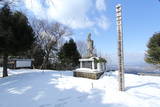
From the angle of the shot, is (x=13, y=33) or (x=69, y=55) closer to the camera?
(x=13, y=33)

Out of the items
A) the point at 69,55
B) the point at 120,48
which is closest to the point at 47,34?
the point at 69,55

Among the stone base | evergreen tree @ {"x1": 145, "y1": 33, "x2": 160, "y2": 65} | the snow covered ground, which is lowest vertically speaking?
the snow covered ground

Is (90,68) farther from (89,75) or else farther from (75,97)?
(75,97)

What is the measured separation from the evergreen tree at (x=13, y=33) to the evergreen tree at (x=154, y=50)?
48.4 ft

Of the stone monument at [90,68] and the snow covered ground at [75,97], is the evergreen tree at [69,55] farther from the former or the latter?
the snow covered ground at [75,97]

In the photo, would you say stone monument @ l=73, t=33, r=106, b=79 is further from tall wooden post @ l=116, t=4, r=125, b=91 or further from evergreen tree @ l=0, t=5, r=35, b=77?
evergreen tree @ l=0, t=5, r=35, b=77

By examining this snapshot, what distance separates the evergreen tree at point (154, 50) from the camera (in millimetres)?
20462

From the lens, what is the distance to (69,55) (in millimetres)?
29844

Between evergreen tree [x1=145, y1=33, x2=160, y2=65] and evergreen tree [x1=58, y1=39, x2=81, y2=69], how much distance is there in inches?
510

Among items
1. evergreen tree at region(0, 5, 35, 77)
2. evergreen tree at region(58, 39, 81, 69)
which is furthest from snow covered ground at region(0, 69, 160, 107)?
evergreen tree at region(58, 39, 81, 69)

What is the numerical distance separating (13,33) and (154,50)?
16362 millimetres

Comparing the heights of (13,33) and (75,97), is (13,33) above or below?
above

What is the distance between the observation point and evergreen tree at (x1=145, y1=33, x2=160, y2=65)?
67.1ft

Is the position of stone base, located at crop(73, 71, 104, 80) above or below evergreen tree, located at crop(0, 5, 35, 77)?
below
